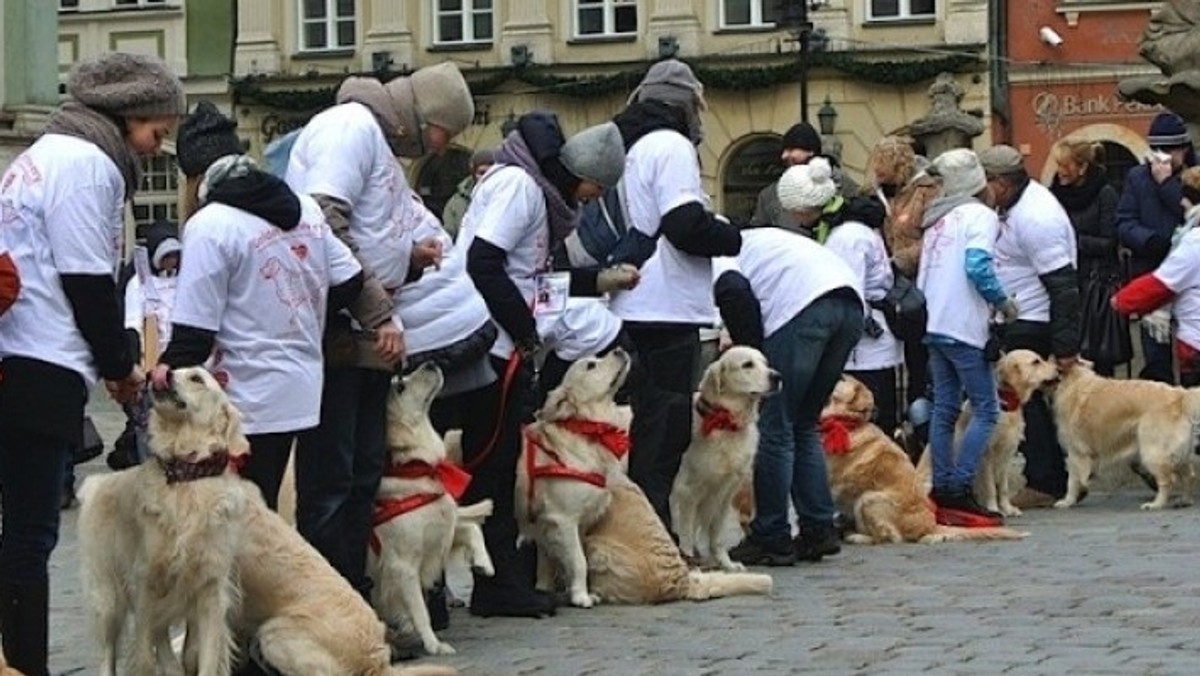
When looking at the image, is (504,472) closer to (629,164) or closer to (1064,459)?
(629,164)

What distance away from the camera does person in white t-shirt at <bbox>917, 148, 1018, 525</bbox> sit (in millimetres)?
13711

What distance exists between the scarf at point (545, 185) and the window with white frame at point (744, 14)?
37681mm

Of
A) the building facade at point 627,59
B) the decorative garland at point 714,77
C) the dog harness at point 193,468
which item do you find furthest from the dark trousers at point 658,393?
the building facade at point 627,59

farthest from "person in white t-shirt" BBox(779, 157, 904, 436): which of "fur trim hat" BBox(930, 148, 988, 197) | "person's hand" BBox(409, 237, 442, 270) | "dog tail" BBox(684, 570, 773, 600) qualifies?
"person's hand" BBox(409, 237, 442, 270)

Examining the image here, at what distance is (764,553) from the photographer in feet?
40.8

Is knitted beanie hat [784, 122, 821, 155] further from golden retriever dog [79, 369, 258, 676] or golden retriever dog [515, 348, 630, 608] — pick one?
golden retriever dog [79, 369, 258, 676]

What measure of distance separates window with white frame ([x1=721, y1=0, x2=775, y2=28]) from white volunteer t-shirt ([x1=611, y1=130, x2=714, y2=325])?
36.8m

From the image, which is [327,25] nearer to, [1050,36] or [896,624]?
[1050,36]

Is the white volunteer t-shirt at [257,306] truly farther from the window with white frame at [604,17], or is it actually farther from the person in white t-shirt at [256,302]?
the window with white frame at [604,17]

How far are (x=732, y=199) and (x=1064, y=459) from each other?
32.6 metres

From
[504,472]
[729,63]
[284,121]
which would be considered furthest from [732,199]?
[504,472]

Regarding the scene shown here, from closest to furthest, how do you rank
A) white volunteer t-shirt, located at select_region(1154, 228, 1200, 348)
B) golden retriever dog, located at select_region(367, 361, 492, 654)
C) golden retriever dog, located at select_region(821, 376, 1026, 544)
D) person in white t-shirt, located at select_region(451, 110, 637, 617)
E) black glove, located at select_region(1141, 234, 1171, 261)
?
golden retriever dog, located at select_region(367, 361, 492, 654) < person in white t-shirt, located at select_region(451, 110, 637, 617) < golden retriever dog, located at select_region(821, 376, 1026, 544) < white volunteer t-shirt, located at select_region(1154, 228, 1200, 348) < black glove, located at select_region(1141, 234, 1171, 261)

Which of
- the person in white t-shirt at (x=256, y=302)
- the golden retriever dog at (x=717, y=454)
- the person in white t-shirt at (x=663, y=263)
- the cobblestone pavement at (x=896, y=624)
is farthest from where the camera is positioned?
the golden retriever dog at (x=717, y=454)

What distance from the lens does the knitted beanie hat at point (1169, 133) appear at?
1752 cm
